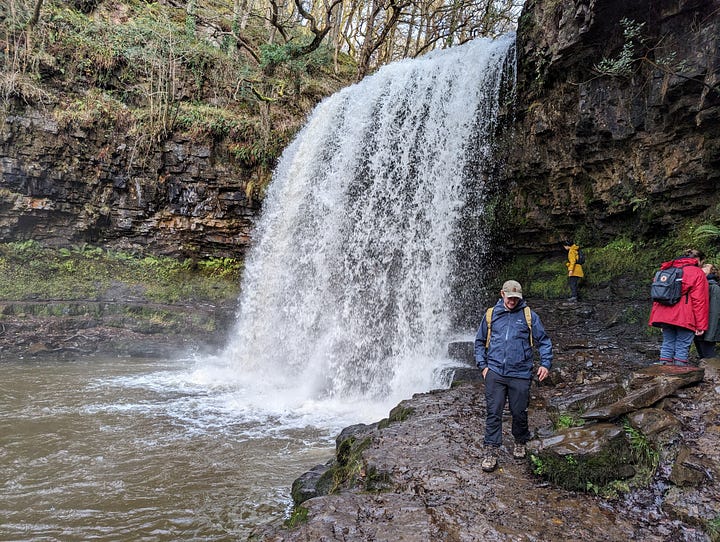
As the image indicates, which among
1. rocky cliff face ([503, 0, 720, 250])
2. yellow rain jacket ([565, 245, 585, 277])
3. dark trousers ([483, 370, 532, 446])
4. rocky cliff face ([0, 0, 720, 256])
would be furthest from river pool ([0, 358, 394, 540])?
rocky cliff face ([503, 0, 720, 250])

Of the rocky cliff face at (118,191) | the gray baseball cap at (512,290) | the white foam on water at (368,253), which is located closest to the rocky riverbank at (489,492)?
the gray baseball cap at (512,290)

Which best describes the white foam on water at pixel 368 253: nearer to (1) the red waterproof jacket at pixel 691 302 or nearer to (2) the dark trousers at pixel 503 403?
(2) the dark trousers at pixel 503 403

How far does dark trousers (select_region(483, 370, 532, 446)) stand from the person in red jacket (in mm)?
2644

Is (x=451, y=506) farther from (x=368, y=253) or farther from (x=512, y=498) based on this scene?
(x=368, y=253)

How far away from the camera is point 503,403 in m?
3.98

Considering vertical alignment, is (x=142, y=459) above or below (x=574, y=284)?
below

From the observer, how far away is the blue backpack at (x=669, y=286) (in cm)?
518

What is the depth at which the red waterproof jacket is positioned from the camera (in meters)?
5.08

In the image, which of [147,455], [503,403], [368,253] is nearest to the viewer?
[503,403]

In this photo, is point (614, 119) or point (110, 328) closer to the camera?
point (614, 119)

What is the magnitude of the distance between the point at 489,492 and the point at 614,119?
7599mm

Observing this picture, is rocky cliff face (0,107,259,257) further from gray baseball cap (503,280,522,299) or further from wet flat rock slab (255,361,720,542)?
wet flat rock slab (255,361,720,542)

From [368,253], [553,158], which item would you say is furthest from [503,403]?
[553,158]

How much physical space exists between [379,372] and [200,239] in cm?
781
